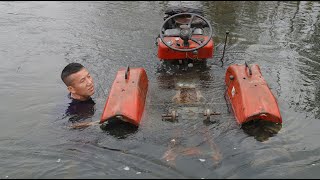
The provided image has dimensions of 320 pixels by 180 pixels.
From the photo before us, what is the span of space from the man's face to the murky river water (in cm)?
44

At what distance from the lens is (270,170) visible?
14.9 feet

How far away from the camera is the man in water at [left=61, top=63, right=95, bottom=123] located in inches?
222

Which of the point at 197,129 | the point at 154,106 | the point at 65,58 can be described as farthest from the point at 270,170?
the point at 65,58

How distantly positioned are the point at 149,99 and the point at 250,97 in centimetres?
182

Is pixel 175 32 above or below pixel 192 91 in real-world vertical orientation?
→ above

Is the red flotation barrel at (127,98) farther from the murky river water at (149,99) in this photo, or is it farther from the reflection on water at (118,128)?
the murky river water at (149,99)

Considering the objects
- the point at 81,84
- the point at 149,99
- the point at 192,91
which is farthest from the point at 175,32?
the point at 81,84

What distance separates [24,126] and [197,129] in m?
2.64

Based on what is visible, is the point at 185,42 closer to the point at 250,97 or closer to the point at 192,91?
the point at 192,91

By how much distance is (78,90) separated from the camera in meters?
5.73

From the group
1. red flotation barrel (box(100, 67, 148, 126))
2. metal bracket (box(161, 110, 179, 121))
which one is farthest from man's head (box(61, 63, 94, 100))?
metal bracket (box(161, 110, 179, 121))

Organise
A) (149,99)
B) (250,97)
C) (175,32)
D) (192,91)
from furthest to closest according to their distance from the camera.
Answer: (175,32) → (192,91) → (149,99) → (250,97)

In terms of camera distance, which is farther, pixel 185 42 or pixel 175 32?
pixel 175 32

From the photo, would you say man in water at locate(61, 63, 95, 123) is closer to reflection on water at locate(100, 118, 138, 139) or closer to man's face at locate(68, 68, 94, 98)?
man's face at locate(68, 68, 94, 98)
